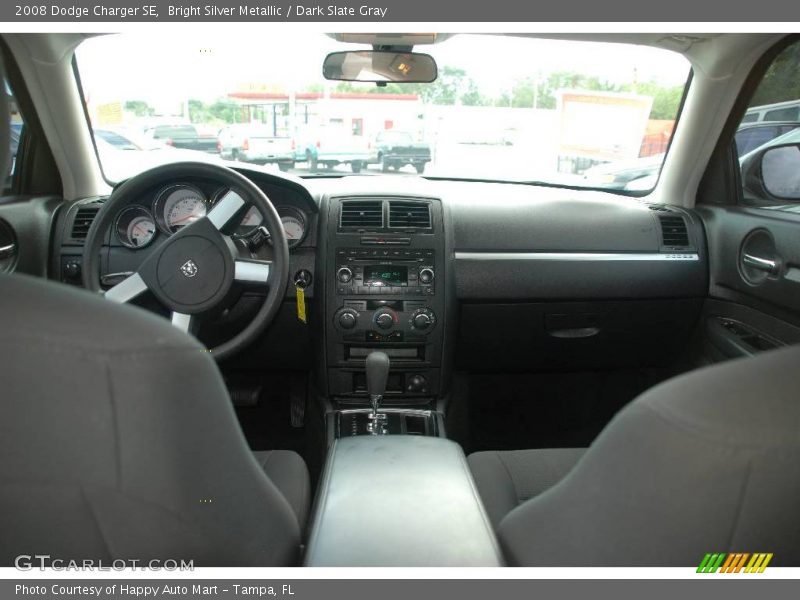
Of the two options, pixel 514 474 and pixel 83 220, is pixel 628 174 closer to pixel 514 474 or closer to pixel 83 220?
pixel 514 474

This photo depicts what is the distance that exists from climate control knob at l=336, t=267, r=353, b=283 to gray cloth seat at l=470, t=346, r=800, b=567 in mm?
2100

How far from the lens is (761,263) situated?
9.45ft

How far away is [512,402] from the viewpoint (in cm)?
372

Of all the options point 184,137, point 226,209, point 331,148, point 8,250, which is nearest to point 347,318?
point 226,209

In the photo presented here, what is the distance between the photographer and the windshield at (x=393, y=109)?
125 inches

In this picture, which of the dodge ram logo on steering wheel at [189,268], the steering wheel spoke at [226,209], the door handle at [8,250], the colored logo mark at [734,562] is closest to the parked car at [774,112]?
the steering wheel spoke at [226,209]

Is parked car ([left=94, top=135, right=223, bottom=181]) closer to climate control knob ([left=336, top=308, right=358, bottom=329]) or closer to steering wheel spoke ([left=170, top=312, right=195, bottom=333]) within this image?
climate control knob ([left=336, top=308, right=358, bottom=329])

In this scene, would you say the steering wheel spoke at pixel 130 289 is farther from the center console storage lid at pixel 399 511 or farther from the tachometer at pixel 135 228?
the center console storage lid at pixel 399 511

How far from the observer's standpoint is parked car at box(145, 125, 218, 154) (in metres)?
3.37

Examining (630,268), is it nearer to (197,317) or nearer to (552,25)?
(552,25)

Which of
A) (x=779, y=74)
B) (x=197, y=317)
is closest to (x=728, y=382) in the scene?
(x=197, y=317)

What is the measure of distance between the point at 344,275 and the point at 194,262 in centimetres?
89

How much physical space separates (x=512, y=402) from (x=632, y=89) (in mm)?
1829

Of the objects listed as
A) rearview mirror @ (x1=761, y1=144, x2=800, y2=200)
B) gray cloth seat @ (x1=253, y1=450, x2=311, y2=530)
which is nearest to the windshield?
rearview mirror @ (x1=761, y1=144, x2=800, y2=200)
